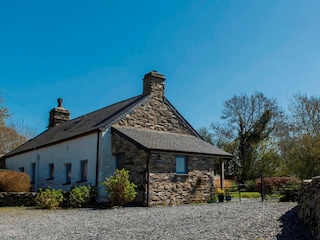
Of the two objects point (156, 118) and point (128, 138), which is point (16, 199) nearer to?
point (128, 138)

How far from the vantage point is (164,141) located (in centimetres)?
1686

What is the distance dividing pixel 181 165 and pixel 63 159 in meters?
7.60

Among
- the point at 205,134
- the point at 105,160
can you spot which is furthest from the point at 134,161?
the point at 205,134

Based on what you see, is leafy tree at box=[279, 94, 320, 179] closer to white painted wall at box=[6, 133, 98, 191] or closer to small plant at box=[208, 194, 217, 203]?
small plant at box=[208, 194, 217, 203]

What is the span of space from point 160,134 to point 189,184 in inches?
135

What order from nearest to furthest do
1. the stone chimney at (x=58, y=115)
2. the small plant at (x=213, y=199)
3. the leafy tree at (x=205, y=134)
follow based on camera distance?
the small plant at (x=213, y=199)
the stone chimney at (x=58, y=115)
the leafy tree at (x=205, y=134)

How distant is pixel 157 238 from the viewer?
270 inches

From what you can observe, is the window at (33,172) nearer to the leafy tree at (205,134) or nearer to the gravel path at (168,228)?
the gravel path at (168,228)

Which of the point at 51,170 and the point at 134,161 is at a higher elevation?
the point at 134,161

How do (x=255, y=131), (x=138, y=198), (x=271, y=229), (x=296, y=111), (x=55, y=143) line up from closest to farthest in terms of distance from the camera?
(x=271, y=229) → (x=138, y=198) → (x=55, y=143) → (x=296, y=111) → (x=255, y=131)

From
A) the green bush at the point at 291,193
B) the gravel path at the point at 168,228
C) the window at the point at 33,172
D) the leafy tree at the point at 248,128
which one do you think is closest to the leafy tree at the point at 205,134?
the leafy tree at the point at 248,128

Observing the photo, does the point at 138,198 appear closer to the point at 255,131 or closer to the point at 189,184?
the point at 189,184

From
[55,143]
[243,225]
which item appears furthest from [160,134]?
[243,225]

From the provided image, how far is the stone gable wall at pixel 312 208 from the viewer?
21.7ft
